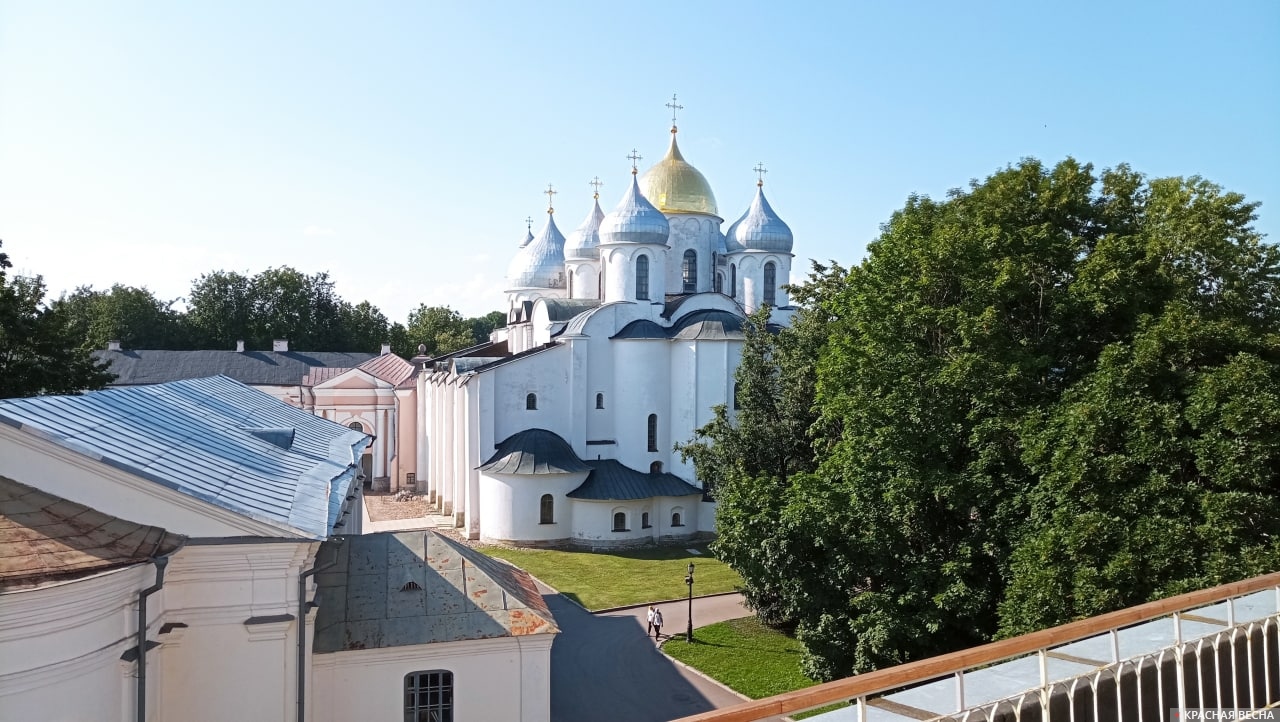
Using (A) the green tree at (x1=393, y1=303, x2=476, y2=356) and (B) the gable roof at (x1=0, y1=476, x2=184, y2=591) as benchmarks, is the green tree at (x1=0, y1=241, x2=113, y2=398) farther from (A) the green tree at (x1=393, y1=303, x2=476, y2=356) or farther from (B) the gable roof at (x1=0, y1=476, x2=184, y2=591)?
(A) the green tree at (x1=393, y1=303, x2=476, y2=356)

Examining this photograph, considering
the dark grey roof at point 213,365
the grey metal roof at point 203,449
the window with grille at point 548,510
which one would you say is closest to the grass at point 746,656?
the grey metal roof at point 203,449

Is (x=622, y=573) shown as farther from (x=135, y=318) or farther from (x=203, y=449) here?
(x=135, y=318)


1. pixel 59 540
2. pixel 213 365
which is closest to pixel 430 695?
pixel 59 540

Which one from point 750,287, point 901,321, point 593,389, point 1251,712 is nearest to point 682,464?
point 593,389

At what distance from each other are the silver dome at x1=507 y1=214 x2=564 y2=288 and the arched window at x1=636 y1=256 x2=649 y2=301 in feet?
38.8

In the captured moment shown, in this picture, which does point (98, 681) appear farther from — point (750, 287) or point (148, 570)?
point (750, 287)

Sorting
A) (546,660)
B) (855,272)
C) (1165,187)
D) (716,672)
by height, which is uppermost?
(1165,187)

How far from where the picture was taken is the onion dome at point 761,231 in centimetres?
4206

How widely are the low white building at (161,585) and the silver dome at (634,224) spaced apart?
2456 cm

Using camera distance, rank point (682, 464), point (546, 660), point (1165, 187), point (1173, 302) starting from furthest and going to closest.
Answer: point (682, 464) → point (1165, 187) → point (1173, 302) → point (546, 660)

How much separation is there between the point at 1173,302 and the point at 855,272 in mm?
6258

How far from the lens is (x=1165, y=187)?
16.4m

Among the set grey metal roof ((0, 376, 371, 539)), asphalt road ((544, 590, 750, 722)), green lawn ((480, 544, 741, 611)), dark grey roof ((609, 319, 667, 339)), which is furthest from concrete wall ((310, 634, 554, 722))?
dark grey roof ((609, 319, 667, 339))

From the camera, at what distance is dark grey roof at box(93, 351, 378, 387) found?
55094mm
